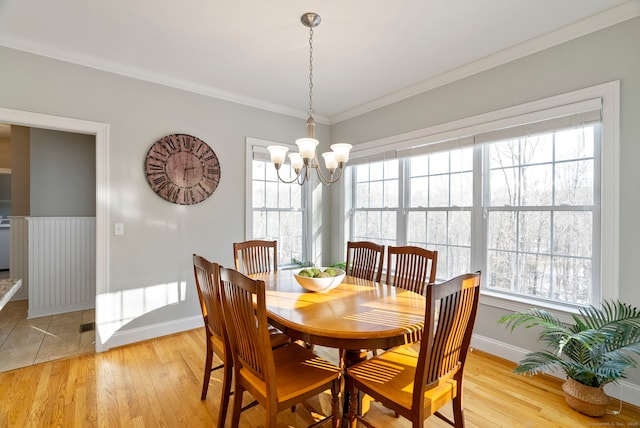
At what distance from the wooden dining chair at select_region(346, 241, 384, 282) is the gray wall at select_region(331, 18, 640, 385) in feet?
3.68

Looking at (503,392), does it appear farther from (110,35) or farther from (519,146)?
(110,35)

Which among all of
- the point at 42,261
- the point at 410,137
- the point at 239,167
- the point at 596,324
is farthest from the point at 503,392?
the point at 42,261

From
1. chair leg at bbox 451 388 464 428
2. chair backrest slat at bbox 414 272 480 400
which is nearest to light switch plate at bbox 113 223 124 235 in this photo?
chair backrest slat at bbox 414 272 480 400

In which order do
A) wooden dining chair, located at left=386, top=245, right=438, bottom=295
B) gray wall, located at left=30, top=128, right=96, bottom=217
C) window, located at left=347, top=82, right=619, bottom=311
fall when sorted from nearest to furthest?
window, located at left=347, top=82, right=619, bottom=311 → wooden dining chair, located at left=386, top=245, right=438, bottom=295 → gray wall, located at left=30, top=128, right=96, bottom=217

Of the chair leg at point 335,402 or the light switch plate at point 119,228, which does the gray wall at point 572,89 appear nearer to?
the chair leg at point 335,402

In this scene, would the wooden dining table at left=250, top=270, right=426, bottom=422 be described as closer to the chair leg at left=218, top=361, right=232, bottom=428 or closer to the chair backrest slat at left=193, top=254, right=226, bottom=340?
the chair backrest slat at left=193, top=254, right=226, bottom=340

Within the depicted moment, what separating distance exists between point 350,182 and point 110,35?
9.98 feet

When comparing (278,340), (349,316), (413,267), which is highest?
(413,267)

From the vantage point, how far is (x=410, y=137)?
3420 millimetres

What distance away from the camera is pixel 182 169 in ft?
10.7

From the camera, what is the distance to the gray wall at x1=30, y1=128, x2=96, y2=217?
395cm

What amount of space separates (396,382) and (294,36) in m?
2.51

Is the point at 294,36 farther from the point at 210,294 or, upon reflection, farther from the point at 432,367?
the point at 432,367

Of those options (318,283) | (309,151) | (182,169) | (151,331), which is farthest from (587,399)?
(182,169)
